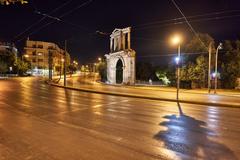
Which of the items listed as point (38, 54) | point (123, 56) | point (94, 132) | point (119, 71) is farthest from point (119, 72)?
point (38, 54)

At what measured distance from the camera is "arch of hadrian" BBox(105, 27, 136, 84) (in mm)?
41188

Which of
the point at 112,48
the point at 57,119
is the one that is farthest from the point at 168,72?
the point at 57,119

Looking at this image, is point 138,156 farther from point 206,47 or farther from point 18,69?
point 18,69

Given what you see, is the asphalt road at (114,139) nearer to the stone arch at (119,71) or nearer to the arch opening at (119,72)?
the stone arch at (119,71)

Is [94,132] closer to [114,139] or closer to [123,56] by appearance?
[114,139]

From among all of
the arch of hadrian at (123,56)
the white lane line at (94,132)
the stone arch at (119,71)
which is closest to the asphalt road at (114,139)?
the white lane line at (94,132)

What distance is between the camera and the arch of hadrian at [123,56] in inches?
1622

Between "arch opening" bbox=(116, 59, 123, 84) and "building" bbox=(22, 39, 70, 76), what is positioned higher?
"building" bbox=(22, 39, 70, 76)

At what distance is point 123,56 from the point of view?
41969 mm

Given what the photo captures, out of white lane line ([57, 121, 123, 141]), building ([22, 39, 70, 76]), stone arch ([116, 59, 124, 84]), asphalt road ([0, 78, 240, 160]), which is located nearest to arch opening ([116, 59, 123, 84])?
stone arch ([116, 59, 124, 84])

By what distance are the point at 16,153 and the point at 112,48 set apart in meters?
43.9

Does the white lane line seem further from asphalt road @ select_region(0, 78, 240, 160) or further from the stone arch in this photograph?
the stone arch

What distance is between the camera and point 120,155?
17.1ft

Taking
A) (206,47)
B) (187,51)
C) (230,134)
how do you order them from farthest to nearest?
(187,51) < (206,47) < (230,134)
